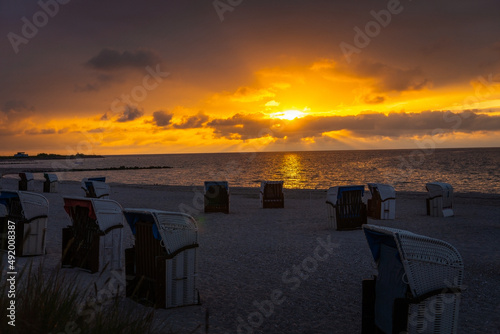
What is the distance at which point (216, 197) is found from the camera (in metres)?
20.7

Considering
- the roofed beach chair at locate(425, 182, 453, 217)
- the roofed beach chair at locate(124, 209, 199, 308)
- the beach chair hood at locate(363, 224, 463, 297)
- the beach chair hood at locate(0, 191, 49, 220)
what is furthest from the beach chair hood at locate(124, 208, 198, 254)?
the roofed beach chair at locate(425, 182, 453, 217)

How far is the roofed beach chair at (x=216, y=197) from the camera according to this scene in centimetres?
2056

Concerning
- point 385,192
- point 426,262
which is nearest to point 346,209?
point 385,192

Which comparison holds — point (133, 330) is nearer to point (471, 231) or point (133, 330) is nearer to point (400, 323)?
point (400, 323)

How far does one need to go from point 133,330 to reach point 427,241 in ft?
11.4

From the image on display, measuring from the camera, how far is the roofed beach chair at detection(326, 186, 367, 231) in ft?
50.2

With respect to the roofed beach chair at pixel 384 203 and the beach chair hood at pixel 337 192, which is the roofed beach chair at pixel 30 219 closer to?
the beach chair hood at pixel 337 192

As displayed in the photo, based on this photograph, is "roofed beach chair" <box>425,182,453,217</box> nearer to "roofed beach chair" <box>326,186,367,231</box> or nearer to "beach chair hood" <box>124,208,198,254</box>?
"roofed beach chair" <box>326,186,367,231</box>

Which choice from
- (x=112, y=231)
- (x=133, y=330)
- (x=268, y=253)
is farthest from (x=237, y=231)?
(x=133, y=330)

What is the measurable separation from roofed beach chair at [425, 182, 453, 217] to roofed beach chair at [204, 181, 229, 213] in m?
9.86

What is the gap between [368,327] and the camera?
5605 millimetres

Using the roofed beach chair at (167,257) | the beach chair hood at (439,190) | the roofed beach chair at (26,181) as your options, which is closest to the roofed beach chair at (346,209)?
the beach chair hood at (439,190)

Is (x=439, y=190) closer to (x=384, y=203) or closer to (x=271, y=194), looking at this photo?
(x=384, y=203)

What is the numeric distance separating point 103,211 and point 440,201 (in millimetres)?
15753
